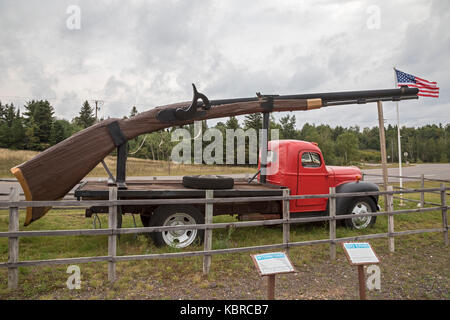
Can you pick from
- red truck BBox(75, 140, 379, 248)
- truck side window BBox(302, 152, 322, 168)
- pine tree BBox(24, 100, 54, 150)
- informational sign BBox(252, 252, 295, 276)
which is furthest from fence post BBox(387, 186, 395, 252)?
pine tree BBox(24, 100, 54, 150)

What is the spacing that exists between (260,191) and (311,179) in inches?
71.5

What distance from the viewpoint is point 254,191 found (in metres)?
5.45

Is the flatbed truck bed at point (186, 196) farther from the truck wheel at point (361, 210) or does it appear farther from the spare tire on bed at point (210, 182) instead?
the truck wheel at point (361, 210)

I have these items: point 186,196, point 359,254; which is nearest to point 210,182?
point 186,196

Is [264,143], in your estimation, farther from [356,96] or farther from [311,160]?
[356,96]

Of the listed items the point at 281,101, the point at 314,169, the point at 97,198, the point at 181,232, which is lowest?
the point at 181,232

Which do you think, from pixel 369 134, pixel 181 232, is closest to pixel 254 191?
pixel 181 232

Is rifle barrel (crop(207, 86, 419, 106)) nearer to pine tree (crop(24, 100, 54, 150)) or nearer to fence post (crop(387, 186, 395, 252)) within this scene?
fence post (crop(387, 186, 395, 252))

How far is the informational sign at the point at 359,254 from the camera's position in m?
3.19

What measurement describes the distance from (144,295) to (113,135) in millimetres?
2654

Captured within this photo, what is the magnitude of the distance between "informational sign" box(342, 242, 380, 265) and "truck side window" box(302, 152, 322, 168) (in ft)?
11.7

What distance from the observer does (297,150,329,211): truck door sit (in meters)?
6.62

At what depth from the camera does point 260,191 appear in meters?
5.48

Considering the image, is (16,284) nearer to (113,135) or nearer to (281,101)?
(113,135)
